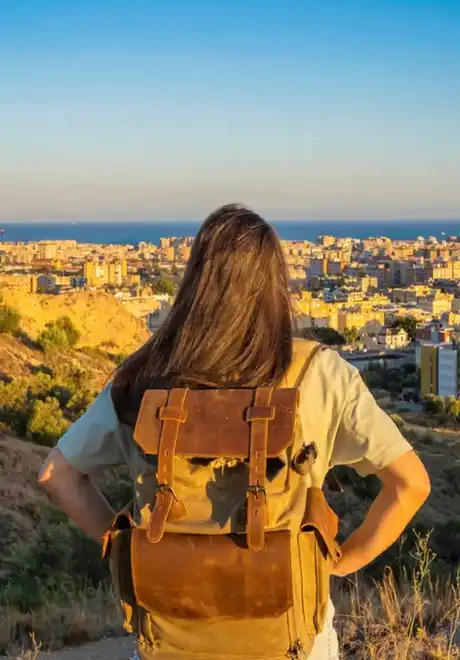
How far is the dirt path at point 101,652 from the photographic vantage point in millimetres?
3297

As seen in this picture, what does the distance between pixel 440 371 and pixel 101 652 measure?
37.9 m

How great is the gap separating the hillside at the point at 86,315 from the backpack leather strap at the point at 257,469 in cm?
2408

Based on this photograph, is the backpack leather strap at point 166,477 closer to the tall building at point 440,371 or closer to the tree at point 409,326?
the tall building at point 440,371

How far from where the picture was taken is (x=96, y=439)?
5.37ft

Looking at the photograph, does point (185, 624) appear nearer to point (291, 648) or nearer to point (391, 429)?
point (291, 648)

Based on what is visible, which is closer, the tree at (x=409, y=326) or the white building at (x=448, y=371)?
the white building at (x=448, y=371)

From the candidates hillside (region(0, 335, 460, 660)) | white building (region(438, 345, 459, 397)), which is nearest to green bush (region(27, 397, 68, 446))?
hillside (region(0, 335, 460, 660))


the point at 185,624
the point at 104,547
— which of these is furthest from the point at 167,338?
the point at 185,624

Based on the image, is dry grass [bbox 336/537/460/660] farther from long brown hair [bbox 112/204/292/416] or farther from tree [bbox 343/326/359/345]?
tree [bbox 343/326/359/345]

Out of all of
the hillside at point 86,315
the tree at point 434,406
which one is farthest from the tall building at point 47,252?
the tree at point 434,406

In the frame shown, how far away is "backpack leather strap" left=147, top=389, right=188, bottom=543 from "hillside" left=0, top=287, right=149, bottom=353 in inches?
945

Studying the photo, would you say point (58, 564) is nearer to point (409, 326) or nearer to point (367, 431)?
point (367, 431)

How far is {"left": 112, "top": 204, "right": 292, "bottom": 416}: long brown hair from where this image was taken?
1.53 meters

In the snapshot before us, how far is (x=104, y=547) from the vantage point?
151 cm
